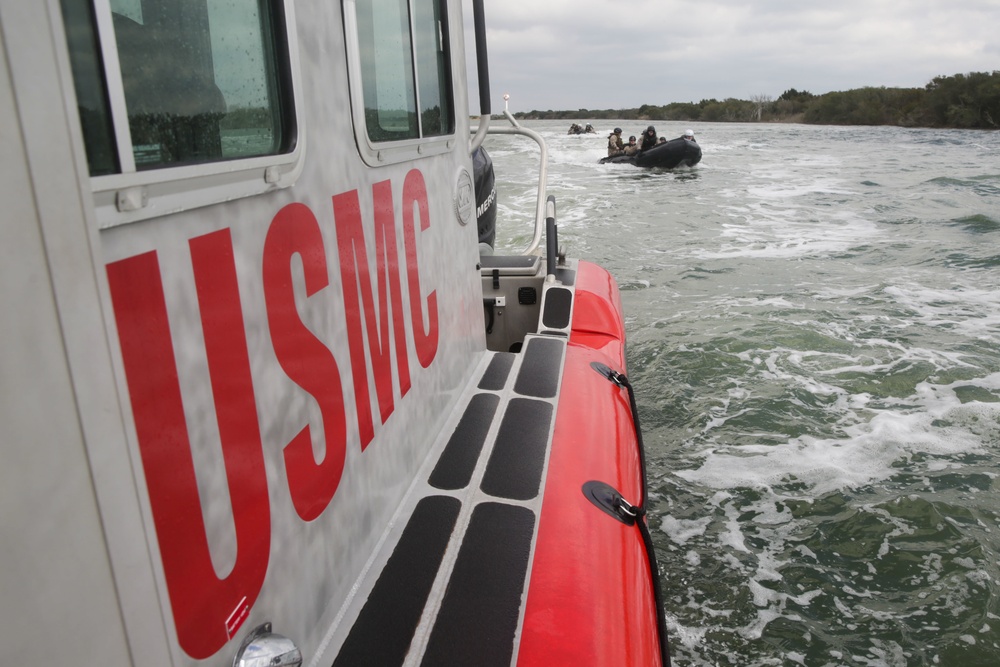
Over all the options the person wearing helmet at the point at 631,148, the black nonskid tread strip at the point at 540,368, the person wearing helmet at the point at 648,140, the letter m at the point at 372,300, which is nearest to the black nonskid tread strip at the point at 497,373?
the black nonskid tread strip at the point at 540,368

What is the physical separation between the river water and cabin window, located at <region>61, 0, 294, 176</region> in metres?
2.46

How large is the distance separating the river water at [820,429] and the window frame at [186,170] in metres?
2.38

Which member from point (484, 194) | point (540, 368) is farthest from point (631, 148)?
point (540, 368)

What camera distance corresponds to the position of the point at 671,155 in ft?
59.4

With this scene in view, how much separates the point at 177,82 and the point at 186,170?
0.14m

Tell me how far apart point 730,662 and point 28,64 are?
9.33ft

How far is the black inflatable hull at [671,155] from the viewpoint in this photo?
17.9 meters

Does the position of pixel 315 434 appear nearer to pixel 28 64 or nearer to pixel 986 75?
pixel 28 64

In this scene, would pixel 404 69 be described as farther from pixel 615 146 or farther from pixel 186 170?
pixel 615 146

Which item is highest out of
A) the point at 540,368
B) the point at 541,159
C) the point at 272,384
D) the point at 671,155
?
the point at 541,159

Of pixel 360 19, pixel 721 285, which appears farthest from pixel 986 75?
pixel 360 19

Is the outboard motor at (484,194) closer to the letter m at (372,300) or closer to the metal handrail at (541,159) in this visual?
the metal handrail at (541,159)

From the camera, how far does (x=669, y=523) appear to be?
3486 mm

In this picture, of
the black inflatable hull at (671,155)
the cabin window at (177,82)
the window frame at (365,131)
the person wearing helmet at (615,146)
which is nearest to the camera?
the cabin window at (177,82)
